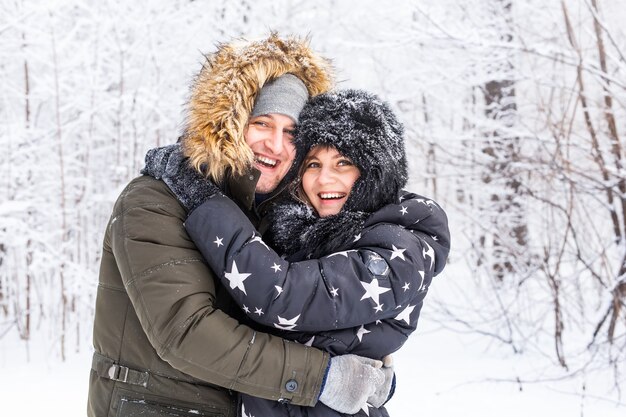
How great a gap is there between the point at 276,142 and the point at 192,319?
33.1 inches

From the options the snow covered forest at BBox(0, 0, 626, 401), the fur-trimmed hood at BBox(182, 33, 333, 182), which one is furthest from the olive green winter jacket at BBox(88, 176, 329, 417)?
the snow covered forest at BBox(0, 0, 626, 401)

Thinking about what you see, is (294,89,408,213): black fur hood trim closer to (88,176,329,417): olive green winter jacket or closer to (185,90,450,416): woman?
(185,90,450,416): woman

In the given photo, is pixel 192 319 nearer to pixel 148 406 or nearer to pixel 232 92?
pixel 148 406

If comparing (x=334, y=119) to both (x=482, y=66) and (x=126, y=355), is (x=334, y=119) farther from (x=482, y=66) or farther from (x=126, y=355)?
(x=482, y=66)

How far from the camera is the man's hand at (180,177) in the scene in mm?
2111

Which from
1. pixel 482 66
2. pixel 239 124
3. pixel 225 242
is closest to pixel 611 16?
pixel 482 66

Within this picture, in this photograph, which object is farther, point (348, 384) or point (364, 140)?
point (364, 140)

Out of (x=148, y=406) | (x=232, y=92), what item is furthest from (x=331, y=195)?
(x=148, y=406)

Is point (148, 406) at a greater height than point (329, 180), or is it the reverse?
point (329, 180)

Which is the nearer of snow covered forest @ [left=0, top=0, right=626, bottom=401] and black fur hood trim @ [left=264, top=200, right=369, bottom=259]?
black fur hood trim @ [left=264, top=200, right=369, bottom=259]

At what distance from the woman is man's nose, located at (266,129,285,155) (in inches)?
2.5

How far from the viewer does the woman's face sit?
245 centimetres

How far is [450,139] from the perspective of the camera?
6.36m

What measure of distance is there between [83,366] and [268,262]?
170 inches
